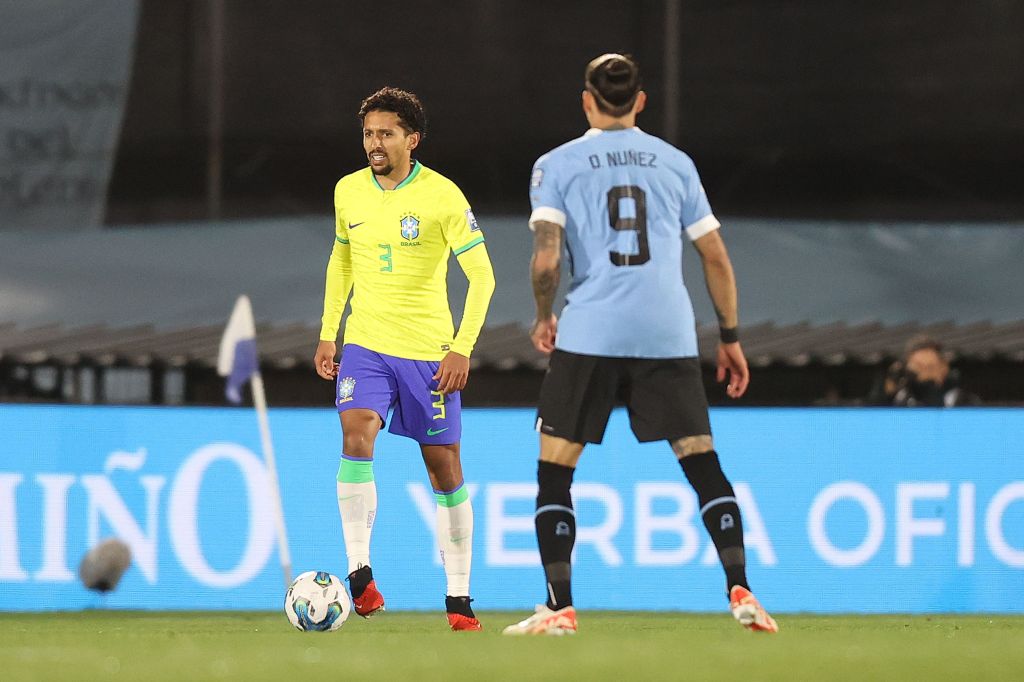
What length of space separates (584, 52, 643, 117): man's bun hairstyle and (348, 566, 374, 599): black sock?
1.93 metres

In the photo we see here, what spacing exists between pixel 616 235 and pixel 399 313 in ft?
4.24

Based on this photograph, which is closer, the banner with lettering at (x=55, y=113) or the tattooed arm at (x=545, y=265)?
the tattooed arm at (x=545, y=265)

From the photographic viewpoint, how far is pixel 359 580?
288 inches

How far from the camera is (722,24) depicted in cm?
1712

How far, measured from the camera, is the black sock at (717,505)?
6469 mm

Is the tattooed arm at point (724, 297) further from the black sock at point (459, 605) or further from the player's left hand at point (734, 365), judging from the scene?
the black sock at point (459, 605)

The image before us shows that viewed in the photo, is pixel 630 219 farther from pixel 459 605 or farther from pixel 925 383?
pixel 925 383

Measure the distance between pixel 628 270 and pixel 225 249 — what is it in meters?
10.1

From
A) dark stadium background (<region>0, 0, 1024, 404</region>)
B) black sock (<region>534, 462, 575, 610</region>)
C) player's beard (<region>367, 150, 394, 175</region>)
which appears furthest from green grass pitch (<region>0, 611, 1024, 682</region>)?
dark stadium background (<region>0, 0, 1024, 404</region>)

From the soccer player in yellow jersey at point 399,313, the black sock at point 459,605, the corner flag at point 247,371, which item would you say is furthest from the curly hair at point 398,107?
the corner flag at point 247,371

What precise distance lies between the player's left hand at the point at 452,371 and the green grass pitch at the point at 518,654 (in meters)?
0.90

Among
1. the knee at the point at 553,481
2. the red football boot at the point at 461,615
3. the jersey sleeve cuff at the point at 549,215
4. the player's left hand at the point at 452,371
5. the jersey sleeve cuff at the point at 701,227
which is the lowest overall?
the red football boot at the point at 461,615

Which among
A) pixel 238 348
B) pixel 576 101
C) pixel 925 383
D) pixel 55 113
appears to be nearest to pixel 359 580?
pixel 238 348

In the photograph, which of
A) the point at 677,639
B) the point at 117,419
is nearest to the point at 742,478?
the point at 117,419
